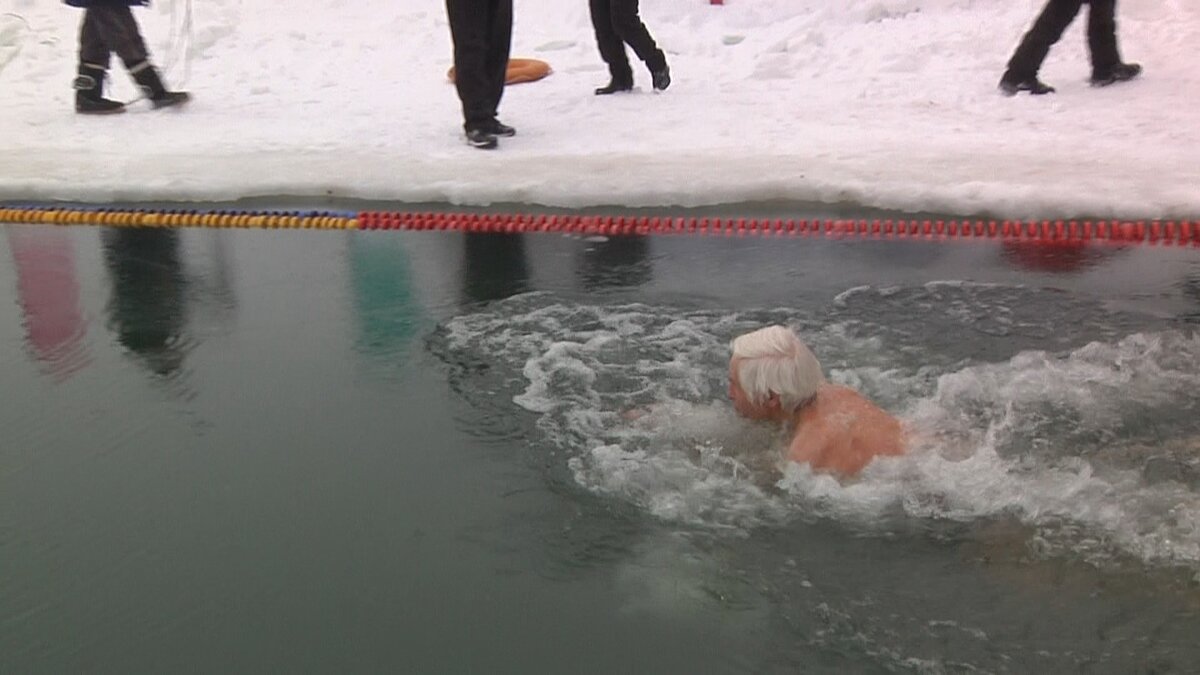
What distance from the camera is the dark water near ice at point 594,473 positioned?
9.05 ft

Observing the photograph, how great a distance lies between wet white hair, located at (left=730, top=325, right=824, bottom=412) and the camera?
11.2 feet

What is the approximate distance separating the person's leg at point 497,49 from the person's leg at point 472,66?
32mm

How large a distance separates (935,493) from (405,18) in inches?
332

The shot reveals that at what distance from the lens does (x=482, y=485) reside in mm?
3420

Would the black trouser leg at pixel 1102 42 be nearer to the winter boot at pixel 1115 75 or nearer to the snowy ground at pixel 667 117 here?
the winter boot at pixel 1115 75

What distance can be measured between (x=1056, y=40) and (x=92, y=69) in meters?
6.45

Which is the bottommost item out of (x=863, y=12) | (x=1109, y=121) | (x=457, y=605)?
(x=457, y=605)

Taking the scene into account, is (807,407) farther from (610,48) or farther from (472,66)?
(610,48)

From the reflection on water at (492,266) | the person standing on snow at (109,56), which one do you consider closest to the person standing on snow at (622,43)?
the reflection on water at (492,266)

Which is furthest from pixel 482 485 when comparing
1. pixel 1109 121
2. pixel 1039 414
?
pixel 1109 121

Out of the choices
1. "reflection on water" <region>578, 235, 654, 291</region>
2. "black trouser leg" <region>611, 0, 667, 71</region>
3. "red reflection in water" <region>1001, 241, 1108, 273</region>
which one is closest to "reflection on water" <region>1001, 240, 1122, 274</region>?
"red reflection in water" <region>1001, 241, 1108, 273</region>

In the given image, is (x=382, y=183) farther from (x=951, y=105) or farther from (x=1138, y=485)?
(x=1138, y=485)

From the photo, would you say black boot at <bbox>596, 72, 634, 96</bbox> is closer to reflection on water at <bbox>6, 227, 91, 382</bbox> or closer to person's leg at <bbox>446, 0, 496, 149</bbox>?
person's leg at <bbox>446, 0, 496, 149</bbox>

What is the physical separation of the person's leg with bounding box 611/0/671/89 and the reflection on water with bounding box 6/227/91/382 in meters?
3.66
